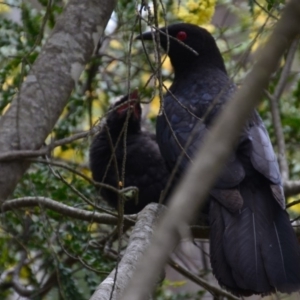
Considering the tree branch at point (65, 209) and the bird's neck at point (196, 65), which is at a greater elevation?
the bird's neck at point (196, 65)

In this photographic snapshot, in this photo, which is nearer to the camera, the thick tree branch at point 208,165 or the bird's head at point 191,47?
the thick tree branch at point 208,165

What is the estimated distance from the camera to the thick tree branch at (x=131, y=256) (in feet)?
7.47

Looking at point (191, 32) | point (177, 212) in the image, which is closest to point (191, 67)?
point (191, 32)

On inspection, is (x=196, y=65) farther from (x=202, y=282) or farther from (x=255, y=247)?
(x=255, y=247)

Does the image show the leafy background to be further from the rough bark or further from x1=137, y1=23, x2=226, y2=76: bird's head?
the rough bark

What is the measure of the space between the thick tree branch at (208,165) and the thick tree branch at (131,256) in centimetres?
110

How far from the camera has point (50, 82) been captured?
338 cm

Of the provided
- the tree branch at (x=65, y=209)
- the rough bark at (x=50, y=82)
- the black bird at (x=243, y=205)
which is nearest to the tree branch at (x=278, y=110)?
the black bird at (x=243, y=205)

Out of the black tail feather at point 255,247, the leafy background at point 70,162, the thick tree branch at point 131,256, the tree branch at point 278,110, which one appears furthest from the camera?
the tree branch at point 278,110

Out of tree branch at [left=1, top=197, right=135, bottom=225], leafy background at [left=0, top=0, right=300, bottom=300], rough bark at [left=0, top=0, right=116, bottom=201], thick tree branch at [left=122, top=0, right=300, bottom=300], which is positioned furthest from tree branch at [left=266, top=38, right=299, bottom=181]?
thick tree branch at [left=122, top=0, right=300, bottom=300]

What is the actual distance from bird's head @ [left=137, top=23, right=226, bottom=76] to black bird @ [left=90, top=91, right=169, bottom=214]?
0.43 meters

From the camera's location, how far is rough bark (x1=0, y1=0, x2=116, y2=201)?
313 cm

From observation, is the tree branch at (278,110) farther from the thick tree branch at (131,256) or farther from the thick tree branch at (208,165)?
the thick tree branch at (208,165)

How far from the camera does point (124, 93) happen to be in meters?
5.59
